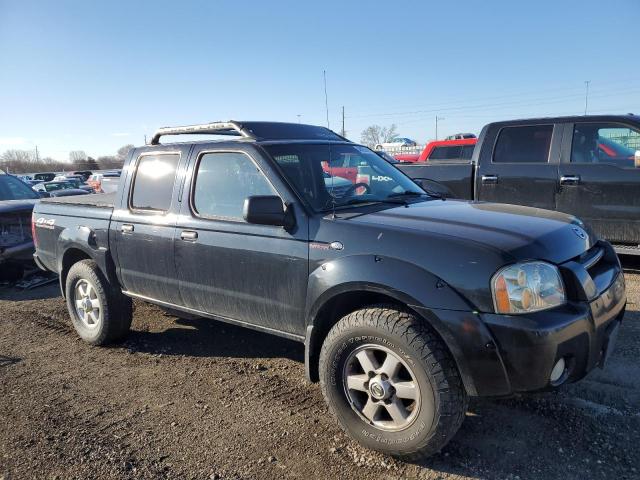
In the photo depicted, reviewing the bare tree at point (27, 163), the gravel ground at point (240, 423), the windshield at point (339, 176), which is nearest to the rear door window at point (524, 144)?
the gravel ground at point (240, 423)

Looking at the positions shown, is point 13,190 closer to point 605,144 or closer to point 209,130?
point 209,130

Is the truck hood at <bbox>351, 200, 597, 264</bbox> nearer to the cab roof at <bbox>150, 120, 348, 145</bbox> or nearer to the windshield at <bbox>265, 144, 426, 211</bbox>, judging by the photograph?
the windshield at <bbox>265, 144, 426, 211</bbox>

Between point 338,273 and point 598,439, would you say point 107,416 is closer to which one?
point 338,273

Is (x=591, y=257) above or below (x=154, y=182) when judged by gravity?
below

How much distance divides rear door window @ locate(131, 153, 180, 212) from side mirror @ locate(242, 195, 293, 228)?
3.98 ft

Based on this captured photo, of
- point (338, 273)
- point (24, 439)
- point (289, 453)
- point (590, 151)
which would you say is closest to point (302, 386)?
point (289, 453)

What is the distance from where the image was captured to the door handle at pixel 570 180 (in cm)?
626

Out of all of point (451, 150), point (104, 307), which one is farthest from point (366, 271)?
point (451, 150)

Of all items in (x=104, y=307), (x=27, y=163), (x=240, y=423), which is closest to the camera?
(x=240, y=423)

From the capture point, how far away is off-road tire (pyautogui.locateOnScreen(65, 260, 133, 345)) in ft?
15.3

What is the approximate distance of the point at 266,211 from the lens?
3.14 meters

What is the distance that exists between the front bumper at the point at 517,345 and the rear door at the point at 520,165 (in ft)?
13.9

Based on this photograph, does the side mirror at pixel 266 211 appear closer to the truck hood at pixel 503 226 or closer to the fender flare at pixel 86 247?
the truck hood at pixel 503 226

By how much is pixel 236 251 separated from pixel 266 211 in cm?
52
